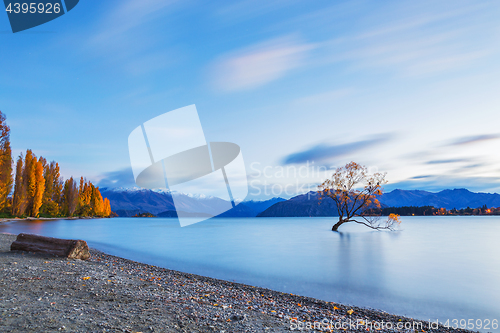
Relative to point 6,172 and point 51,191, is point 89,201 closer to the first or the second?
point 51,191

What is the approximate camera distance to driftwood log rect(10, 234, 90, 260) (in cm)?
1049

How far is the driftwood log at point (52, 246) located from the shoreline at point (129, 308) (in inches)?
89.4

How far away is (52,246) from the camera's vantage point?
34.9ft

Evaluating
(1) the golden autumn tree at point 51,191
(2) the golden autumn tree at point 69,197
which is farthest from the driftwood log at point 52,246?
(2) the golden autumn tree at point 69,197

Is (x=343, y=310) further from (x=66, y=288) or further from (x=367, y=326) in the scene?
(x=66, y=288)

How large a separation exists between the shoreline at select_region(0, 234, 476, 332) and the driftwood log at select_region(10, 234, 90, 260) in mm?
2272

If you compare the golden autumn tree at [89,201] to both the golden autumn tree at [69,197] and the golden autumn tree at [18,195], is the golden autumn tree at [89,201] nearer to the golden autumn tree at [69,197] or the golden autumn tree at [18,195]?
the golden autumn tree at [69,197]

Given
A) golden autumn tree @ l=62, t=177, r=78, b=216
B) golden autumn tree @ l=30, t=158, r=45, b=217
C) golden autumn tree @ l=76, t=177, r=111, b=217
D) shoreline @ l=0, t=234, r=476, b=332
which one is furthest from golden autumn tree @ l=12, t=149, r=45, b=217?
shoreline @ l=0, t=234, r=476, b=332

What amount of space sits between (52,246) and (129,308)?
7.98 metres

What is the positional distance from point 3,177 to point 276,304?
60009 millimetres

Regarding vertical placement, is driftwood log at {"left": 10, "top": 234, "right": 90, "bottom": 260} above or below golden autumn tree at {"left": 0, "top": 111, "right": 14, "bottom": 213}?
below

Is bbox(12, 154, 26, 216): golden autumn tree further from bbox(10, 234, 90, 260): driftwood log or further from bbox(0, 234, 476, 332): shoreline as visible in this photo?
bbox(0, 234, 476, 332): shoreline

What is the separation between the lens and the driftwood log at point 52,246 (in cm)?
1049


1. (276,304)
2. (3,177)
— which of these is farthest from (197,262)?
(3,177)
